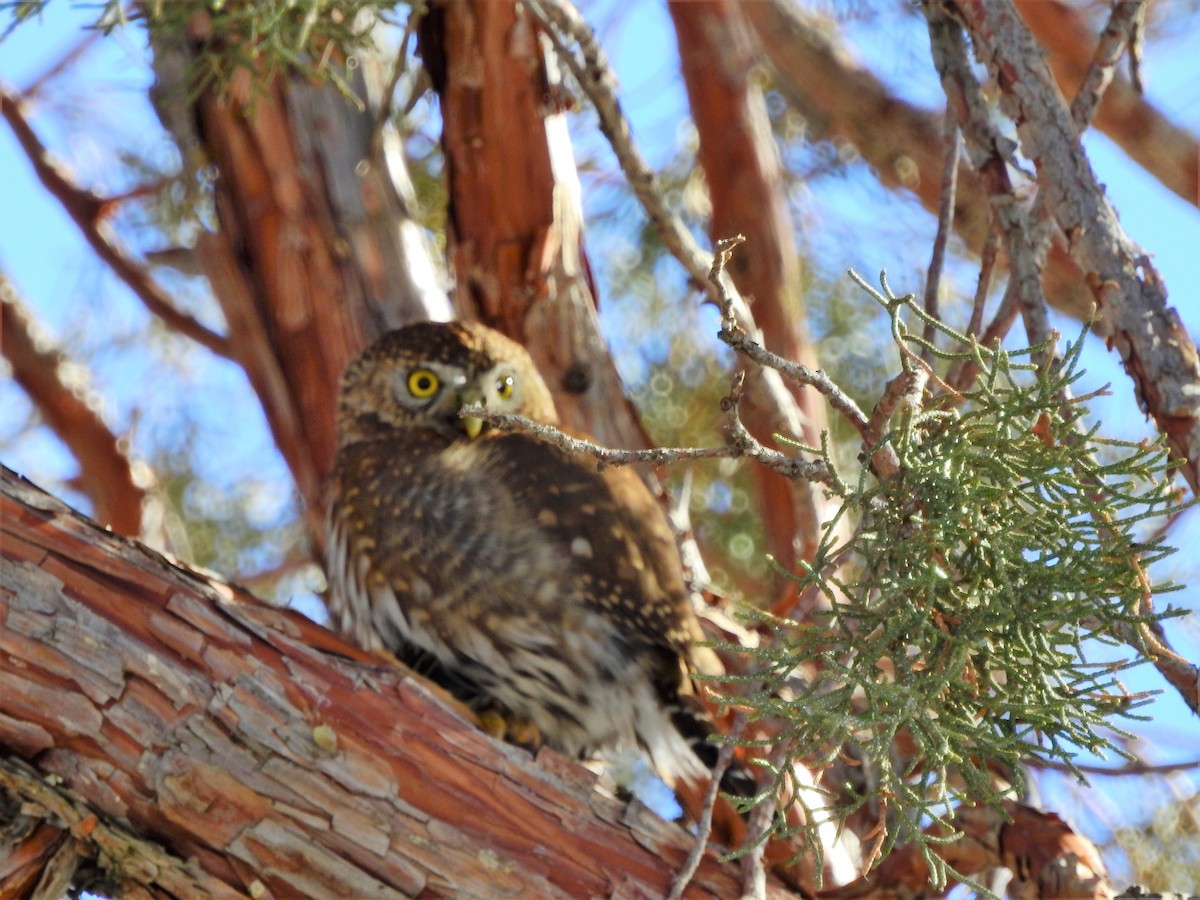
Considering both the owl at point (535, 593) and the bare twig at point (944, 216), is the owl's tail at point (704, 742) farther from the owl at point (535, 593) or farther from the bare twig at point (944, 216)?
the bare twig at point (944, 216)

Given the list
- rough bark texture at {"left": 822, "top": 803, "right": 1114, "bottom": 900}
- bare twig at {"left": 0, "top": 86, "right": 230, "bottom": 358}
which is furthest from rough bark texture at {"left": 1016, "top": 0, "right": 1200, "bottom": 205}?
bare twig at {"left": 0, "top": 86, "right": 230, "bottom": 358}

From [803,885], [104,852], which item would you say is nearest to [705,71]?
[803,885]

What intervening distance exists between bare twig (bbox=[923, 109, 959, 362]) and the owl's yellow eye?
1.39 metres

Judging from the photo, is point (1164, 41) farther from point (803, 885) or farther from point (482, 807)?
point (482, 807)

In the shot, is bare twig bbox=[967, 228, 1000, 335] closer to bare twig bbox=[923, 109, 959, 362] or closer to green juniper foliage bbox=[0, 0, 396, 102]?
bare twig bbox=[923, 109, 959, 362]

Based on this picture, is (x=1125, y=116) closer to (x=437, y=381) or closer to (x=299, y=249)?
(x=437, y=381)

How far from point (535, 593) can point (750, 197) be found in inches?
78.7

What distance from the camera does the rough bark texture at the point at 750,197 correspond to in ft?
14.0

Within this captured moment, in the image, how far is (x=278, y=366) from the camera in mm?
4297

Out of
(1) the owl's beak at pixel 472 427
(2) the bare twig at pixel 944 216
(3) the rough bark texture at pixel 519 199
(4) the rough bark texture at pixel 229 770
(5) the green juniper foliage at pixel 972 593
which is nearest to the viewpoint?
(5) the green juniper foliage at pixel 972 593

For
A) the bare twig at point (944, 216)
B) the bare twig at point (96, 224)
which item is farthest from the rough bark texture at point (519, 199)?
the bare twig at point (96, 224)

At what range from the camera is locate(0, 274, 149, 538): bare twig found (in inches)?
183

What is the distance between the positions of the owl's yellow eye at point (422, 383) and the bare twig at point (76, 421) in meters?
1.34

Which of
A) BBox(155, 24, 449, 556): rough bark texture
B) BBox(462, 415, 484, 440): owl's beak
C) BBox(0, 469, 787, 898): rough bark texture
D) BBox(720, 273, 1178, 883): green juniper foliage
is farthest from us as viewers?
BBox(155, 24, 449, 556): rough bark texture
